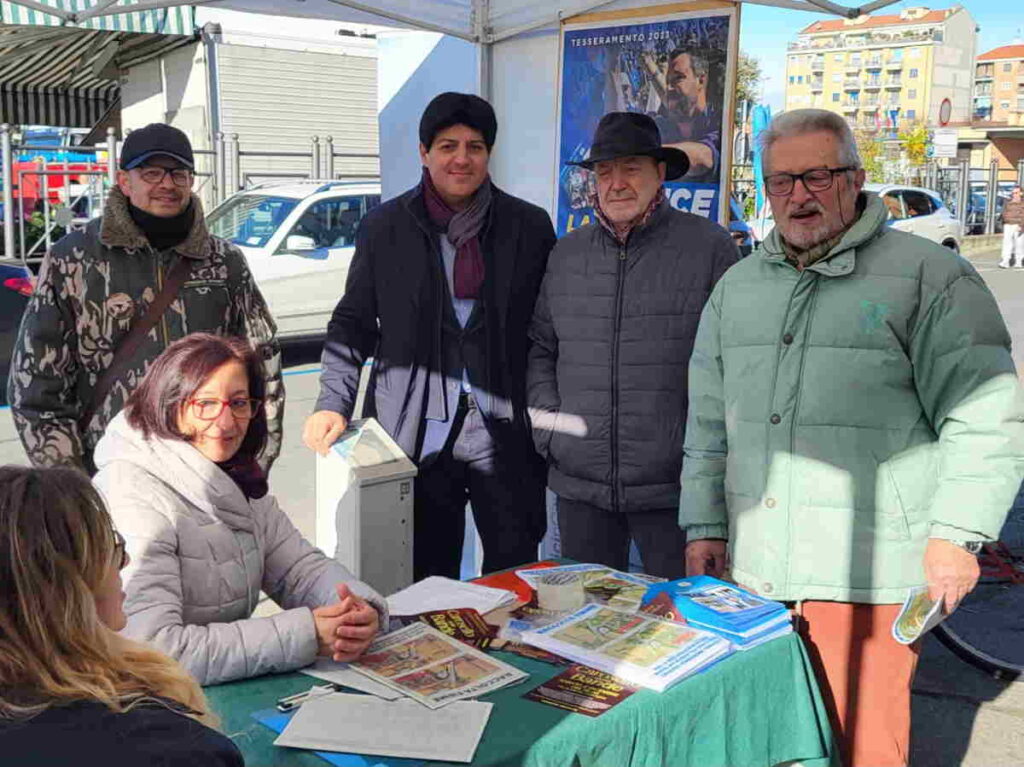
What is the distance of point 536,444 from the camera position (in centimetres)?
323

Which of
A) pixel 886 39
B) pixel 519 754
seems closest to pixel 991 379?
pixel 519 754

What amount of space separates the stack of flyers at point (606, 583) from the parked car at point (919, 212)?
16.1 metres

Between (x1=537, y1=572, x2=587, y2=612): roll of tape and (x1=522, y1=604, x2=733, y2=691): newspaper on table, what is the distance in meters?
0.05

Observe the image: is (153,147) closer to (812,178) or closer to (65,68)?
(812,178)

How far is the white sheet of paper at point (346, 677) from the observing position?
2.04 metres

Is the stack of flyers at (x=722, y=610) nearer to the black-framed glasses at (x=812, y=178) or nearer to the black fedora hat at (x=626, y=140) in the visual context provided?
the black-framed glasses at (x=812, y=178)

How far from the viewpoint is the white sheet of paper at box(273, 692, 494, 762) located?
1.84 m

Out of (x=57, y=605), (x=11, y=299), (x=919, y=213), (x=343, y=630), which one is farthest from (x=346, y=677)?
(x=919, y=213)

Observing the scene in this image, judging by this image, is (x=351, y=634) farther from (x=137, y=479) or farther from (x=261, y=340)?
(x=261, y=340)

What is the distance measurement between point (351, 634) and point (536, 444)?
3.80ft

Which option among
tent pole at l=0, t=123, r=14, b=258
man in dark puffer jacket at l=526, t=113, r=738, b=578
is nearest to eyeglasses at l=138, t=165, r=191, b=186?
man in dark puffer jacket at l=526, t=113, r=738, b=578

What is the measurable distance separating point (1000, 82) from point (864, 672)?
387 feet

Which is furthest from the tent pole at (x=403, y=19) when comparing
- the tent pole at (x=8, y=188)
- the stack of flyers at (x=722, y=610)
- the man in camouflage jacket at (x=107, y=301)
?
the tent pole at (x=8, y=188)

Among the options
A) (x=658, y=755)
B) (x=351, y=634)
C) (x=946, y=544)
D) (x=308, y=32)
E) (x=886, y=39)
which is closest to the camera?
(x=658, y=755)
